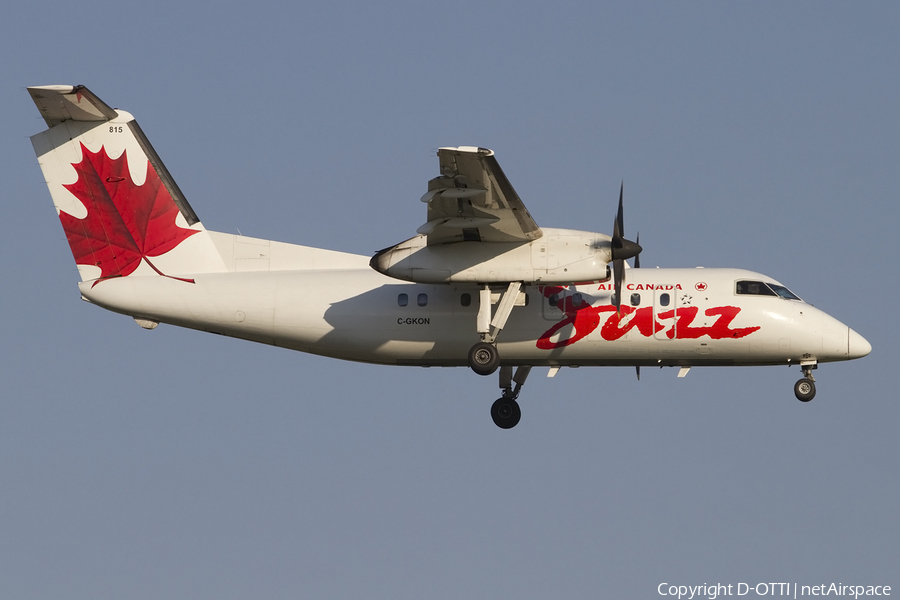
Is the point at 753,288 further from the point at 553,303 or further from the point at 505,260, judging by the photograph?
the point at 505,260

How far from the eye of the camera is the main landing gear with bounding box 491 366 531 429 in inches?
912

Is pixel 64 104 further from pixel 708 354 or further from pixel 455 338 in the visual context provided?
pixel 708 354

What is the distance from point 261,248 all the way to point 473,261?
15.2 ft

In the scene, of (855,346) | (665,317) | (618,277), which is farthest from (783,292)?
(618,277)

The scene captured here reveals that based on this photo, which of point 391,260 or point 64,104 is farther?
point 64,104

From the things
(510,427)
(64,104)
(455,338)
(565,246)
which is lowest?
(510,427)

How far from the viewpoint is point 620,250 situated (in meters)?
19.9

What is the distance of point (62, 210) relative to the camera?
72.0ft

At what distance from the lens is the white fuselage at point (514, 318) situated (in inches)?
828

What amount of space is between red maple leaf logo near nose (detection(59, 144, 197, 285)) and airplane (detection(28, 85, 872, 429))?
0.09ft

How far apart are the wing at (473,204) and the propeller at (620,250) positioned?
1.35 m

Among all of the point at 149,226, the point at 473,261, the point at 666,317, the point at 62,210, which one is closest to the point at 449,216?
the point at 473,261

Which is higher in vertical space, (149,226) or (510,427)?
(149,226)

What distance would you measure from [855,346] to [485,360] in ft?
22.8
